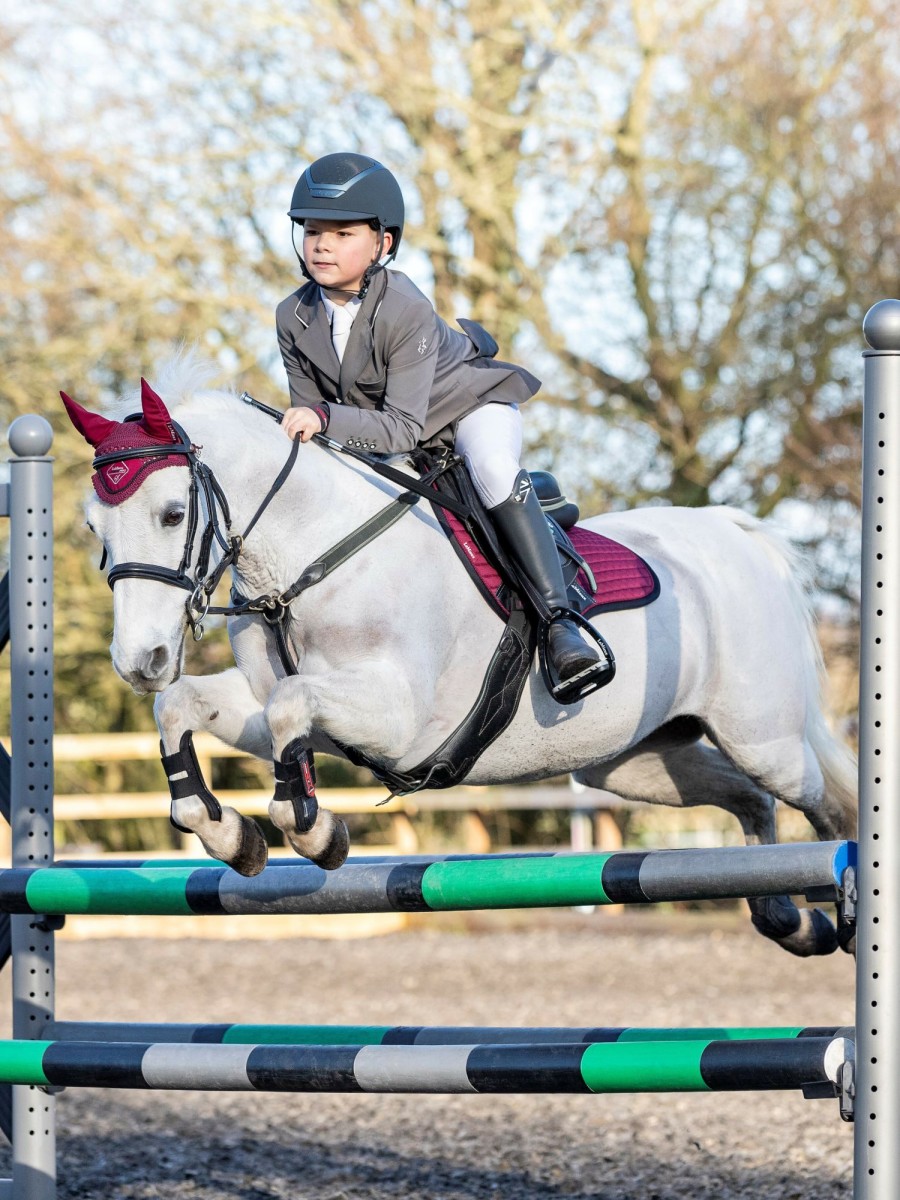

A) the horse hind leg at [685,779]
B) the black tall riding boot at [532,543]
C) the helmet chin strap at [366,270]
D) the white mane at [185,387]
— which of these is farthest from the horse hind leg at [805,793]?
the white mane at [185,387]

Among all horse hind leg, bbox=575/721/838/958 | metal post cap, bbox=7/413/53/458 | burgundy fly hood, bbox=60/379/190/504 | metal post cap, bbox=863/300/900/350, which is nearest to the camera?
metal post cap, bbox=863/300/900/350

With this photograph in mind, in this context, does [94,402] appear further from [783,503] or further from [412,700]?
[412,700]

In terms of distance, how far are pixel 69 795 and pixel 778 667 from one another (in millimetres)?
11420

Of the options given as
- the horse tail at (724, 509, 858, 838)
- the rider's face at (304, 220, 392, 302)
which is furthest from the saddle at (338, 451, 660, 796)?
the horse tail at (724, 509, 858, 838)

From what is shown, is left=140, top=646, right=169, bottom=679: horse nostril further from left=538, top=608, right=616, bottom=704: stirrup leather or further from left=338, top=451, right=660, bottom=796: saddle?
left=538, top=608, right=616, bottom=704: stirrup leather

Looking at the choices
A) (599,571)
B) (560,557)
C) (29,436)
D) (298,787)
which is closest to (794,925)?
(599,571)

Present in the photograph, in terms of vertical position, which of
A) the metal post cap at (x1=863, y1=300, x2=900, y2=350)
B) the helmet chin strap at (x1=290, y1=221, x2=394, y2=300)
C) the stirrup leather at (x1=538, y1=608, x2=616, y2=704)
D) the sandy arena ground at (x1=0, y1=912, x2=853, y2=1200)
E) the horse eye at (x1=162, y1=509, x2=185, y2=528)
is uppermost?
the helmet chin strap at (x1=290, y1=221, x2=394, y2=300)

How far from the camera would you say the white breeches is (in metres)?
3.68

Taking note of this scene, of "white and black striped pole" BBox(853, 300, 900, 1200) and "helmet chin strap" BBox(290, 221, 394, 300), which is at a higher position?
"helmet chin strap" BBox(290, 221, 394, 300)

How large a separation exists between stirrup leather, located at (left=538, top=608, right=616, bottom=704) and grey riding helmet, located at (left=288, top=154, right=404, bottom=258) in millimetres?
947

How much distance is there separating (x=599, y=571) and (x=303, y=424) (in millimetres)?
933

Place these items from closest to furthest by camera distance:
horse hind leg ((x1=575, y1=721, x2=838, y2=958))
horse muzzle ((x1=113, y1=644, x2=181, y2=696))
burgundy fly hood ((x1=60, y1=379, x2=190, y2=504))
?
1. horse muzzle ((x1=113, y1=644, x2=181, y2=696))
2. burgundy fly hood ((x1=60, y1=379, x2=190, y2=504))
3. horse hind leg ((x1=575, y1=721, x2=838, y2=958))

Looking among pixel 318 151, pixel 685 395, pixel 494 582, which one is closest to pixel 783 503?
pixel 685 395

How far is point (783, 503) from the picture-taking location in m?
12.4
